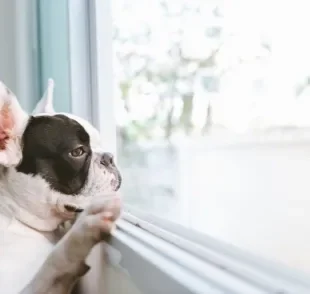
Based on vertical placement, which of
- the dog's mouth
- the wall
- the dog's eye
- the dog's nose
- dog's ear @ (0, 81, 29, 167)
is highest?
dog's ear @ (0, 81, 29, 167)

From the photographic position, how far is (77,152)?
97 cm

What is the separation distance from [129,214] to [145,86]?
0.45 m

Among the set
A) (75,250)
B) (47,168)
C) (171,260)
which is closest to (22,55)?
(47,168)

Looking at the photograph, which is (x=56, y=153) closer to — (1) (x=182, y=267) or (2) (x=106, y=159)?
(2) (x=106, y=159)

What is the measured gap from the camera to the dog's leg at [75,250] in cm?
80

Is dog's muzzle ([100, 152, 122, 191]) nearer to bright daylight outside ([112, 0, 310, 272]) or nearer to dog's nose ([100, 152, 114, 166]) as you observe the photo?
dog's nose ([100, 152, 114, 166])

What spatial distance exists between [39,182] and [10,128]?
4.4 inches

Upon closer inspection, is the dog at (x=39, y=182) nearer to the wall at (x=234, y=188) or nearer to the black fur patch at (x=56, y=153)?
the black fur patch at (x=56, y=153)

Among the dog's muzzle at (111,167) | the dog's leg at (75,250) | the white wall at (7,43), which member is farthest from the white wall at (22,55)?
the dog's leg at (75,250)

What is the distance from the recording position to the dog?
0.92 meters

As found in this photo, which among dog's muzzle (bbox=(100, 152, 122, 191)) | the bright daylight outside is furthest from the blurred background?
dog's muzzle (bbox=(100, 152, 122, 191))

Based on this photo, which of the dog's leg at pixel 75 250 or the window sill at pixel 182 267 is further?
the dog's leg at pixel 75 250

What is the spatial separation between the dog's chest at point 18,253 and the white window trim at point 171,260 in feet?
0.31

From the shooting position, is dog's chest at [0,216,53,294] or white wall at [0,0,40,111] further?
white wall at [0,0,40,111]
